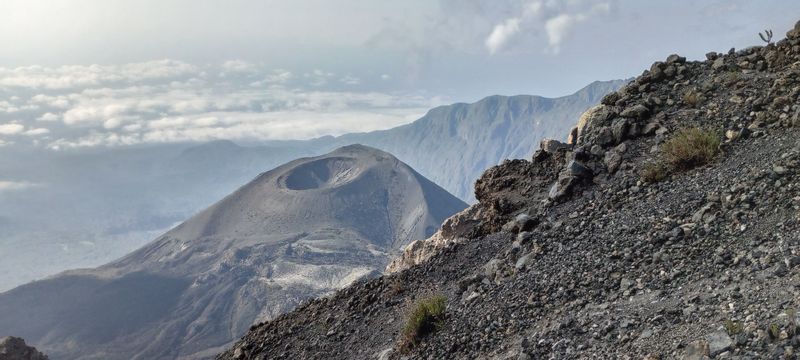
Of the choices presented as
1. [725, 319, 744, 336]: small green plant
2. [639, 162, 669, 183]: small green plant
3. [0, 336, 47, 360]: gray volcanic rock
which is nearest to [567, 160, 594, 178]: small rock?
[639, 162, 669, 183]: small green plant

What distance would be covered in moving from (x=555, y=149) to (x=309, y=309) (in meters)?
10.0

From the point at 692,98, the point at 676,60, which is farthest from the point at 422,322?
the point at 676,60

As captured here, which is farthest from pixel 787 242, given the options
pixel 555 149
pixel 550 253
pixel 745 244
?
pixel 555 149

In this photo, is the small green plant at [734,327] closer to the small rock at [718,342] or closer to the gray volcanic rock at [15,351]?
the small rock at [718,342]

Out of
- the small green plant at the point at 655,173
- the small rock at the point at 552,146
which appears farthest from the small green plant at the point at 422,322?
the small rock at the point at 552,146

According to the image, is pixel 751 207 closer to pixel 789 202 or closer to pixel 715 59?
pixel 789 202

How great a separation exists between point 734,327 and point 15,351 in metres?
48.4

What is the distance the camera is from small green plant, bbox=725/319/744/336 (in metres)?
7.50

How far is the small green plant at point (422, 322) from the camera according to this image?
12732 millimetres

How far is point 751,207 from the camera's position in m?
10.9

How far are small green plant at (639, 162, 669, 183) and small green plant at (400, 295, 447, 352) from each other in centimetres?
599

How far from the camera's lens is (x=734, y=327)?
7594 mm

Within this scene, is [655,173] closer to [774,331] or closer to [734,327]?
[734,327]

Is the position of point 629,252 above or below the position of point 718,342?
above
